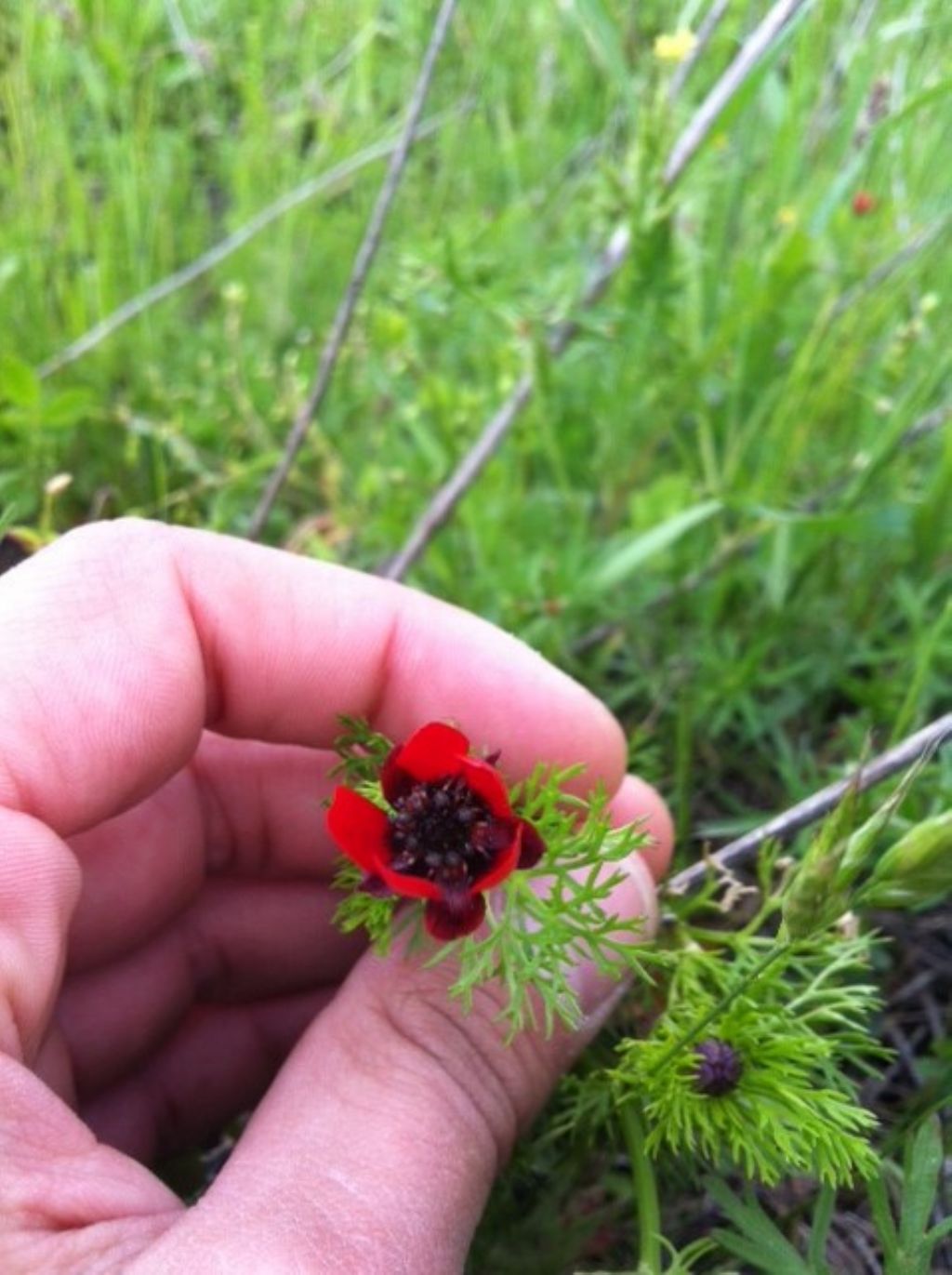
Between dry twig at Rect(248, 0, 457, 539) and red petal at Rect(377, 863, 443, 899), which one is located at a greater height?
dry twig at Rect(248, 0, 457, 539)

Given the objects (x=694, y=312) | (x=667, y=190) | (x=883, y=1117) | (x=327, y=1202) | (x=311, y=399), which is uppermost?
(x=667, y=190)

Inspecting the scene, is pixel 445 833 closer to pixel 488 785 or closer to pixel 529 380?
pixel 488 785

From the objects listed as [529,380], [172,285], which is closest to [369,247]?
[529,380]

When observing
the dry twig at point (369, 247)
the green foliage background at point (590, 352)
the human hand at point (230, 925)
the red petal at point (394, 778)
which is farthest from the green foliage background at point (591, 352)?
the red petal at point (394, 778)

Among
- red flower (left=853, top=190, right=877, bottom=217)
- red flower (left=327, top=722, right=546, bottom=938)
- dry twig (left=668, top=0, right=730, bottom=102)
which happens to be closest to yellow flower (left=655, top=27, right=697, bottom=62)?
dry twig (left=668, top=0, right=730, bottom=102)

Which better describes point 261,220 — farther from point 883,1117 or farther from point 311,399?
point 883,1117

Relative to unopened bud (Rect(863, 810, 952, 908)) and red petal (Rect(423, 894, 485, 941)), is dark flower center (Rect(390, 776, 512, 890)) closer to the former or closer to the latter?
red petal (Rect(423, 894, 485, 941))

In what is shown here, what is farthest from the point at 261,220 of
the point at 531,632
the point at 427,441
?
the point at 531,632
